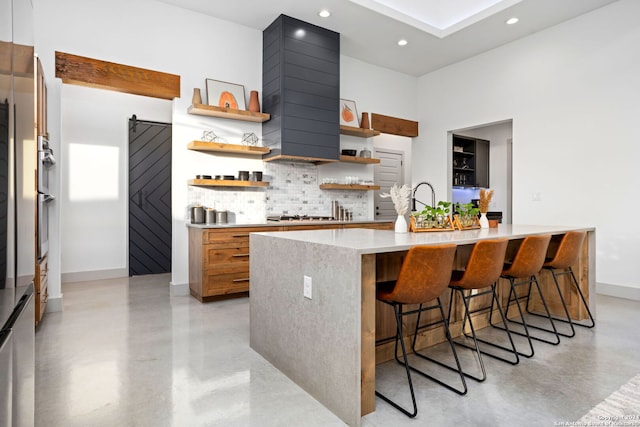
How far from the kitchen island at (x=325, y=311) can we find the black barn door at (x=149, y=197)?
12.6 feet

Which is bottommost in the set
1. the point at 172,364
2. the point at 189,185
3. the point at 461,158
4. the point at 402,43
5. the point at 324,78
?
the point at 172,364

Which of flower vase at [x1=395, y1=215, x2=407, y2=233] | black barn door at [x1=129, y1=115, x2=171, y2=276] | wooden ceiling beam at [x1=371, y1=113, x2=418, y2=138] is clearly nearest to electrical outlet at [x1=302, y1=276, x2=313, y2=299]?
flower vase at [x1=395, y1=215, x2=407, y2=233]

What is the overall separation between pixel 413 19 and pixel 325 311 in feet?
14.9

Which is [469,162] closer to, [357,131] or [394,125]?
[394,125]

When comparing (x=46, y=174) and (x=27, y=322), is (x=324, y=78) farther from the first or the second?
(x=27, y=322)

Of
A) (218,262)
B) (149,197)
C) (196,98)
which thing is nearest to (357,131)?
(196,98)

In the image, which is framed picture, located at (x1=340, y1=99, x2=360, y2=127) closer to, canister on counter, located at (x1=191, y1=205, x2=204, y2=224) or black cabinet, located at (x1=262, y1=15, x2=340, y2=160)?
black cabinet, located at (x1=262, y1=15, x2=340, y2=160)

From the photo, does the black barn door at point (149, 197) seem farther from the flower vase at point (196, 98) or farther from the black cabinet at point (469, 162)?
the black cabinet at point (469, 162)

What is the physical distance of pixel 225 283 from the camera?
419 centimetres

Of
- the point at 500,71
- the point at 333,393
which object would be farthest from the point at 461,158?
the point at 333,393

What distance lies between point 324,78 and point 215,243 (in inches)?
106

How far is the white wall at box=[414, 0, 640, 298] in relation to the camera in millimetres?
4359

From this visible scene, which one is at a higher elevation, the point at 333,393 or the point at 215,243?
the point at 215,243

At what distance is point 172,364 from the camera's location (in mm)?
2518
